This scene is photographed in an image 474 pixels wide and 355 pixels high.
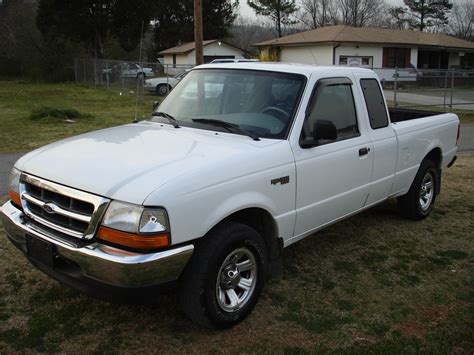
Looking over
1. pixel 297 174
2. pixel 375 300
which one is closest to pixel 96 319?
pixel 297 174

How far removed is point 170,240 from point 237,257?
0.69 meters

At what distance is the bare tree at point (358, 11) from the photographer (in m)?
75.1

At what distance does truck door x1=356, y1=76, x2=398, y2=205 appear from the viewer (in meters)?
5.05

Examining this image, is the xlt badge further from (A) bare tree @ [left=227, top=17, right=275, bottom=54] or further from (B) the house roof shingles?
(A) bare tree @ [left=227, top=17, right=275, bottom=54]

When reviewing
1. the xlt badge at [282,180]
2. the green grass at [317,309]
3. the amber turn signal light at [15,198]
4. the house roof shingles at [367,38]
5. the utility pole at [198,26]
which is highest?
the house roof shingles at [367,38]

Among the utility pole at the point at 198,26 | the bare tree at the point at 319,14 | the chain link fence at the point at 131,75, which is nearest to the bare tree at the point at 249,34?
the bare tree at the point at 319,14

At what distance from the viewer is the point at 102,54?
145ft

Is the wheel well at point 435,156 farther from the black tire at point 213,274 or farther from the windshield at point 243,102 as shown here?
the black tire at point 213,274

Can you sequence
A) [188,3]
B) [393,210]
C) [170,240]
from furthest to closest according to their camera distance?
1. [188,3]
2. [393,210]
3. [170,240]

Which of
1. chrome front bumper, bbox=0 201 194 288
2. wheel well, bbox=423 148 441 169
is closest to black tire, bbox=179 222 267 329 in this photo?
chrome front bumper, bbox=0 201 194 288

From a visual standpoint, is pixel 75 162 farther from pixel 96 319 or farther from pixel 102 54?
pixel 102 54

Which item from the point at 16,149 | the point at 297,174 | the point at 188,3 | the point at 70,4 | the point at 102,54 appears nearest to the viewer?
the point at 297,174

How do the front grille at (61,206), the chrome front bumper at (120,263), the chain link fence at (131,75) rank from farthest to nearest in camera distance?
the chain link fence at (131,75), the front grille at (61,206), the chrome front bumper at (120,263)

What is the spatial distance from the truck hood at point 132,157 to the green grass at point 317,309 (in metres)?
1.09
